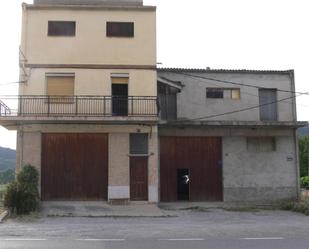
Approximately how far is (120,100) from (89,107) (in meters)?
1.55

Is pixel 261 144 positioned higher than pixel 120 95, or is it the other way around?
pixel 120 95

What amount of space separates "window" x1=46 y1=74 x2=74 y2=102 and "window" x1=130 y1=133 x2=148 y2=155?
3.56 m

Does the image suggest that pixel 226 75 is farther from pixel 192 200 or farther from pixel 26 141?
pixel 26 141

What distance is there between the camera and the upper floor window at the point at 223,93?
27078 mm

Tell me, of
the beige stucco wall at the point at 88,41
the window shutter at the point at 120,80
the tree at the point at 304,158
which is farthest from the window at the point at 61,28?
the tree at the point at 304,158

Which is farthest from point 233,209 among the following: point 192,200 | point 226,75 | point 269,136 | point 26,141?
point 26,141

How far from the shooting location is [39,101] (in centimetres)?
2336

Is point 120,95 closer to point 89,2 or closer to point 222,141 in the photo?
point 89,2

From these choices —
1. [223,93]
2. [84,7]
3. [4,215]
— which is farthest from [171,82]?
[4,215]

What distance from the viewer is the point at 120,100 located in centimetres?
2378

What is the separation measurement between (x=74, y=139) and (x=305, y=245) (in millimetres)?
14242

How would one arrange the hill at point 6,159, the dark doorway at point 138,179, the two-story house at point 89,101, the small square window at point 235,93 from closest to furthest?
the two-story house at point 89,101
the dark doorway at point 138,179
the small square window at point 235,93
the hill at point 6,159

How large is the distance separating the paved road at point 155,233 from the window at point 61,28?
10108 mm

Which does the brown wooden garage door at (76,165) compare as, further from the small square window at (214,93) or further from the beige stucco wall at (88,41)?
the small square window at (214,93)
